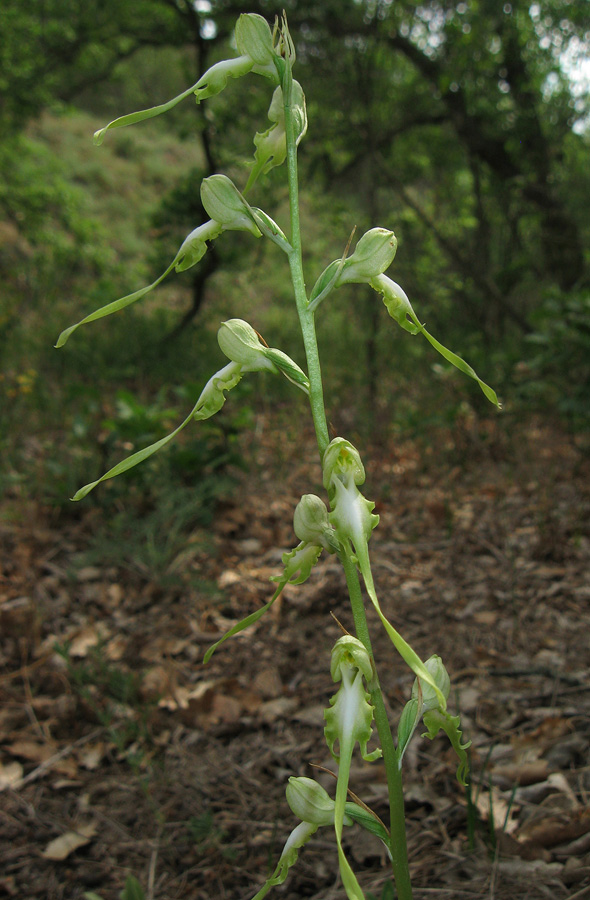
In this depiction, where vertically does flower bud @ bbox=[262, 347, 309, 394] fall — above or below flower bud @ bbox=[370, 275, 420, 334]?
below

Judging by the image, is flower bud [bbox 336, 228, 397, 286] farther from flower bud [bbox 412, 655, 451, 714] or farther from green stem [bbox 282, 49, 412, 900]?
flower bud [bbox 412, 655, 451, 714]

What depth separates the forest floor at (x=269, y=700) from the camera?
173cm

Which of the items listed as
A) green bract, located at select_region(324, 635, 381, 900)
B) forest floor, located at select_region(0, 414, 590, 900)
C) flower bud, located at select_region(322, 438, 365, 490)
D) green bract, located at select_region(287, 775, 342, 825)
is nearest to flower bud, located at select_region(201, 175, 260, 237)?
flower bud, located at select_region(322, 438, 365, 490)

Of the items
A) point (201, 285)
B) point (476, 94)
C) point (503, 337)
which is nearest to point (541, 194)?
point (476, 94)

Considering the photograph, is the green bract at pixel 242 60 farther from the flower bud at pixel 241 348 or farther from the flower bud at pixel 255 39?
the flower bud at pixel 241 348

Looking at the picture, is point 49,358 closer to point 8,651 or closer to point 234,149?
point 234,149

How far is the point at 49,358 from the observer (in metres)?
6.66

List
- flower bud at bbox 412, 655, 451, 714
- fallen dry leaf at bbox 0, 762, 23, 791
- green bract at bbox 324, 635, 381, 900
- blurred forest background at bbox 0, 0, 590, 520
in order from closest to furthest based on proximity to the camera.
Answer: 1. green bract at bbox 324, 635, 381, 900
2. flower bud at bbox 412, 655, 451, 714
3. fallen dry leaf at bbox 0, 762, 23, 791
4. blurred forest background at bbox 0, 0, 590, 520

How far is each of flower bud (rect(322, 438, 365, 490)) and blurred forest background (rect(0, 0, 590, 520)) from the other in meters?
2.48

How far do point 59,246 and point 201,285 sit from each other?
393cm

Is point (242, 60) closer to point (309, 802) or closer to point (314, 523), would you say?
point (314, 523)

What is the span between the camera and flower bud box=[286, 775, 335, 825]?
1125 mm

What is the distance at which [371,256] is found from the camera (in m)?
1.22

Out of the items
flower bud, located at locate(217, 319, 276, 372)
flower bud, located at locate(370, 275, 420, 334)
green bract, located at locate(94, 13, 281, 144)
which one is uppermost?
green bract, located at locate(94, 13, 281, 144)
